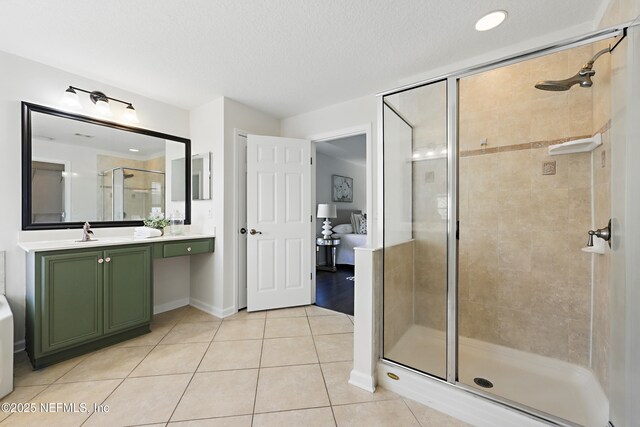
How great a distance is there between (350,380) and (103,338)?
1995 millimetres

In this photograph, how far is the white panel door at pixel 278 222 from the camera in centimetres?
298

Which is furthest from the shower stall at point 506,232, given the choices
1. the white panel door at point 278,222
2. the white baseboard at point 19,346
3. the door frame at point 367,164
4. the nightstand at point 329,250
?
the nightstand at point 329,250

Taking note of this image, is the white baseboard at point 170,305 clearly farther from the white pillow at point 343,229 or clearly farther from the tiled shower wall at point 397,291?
the white pillow at point 343,229

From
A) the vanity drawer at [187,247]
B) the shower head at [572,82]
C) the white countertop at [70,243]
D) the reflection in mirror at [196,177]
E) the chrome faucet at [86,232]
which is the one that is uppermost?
the shower head at [572,82]

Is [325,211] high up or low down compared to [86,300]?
up

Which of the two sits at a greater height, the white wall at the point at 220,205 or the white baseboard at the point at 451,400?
the white wall at the point at 220,205

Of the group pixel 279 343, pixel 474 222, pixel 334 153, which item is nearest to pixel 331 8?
pixel 474 222

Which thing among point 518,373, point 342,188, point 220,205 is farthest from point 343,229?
point 518,373

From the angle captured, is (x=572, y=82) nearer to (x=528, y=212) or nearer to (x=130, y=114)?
(x=528, y=212)

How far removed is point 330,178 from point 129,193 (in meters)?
3.87

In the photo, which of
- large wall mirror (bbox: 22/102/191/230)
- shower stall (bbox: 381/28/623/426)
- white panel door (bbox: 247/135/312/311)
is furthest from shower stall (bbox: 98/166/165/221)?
shower stall (bbox: 381/28/623/426)

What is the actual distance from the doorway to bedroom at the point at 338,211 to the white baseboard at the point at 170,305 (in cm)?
172

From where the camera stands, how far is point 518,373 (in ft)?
5.91

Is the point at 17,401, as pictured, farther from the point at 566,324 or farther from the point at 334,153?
the point at 334,153
